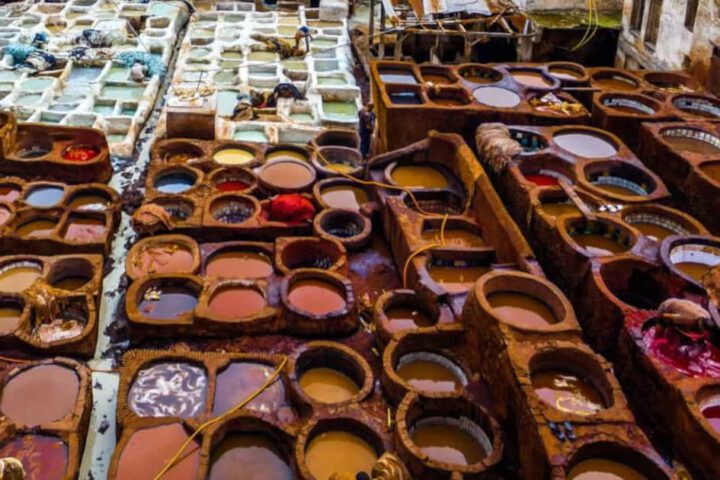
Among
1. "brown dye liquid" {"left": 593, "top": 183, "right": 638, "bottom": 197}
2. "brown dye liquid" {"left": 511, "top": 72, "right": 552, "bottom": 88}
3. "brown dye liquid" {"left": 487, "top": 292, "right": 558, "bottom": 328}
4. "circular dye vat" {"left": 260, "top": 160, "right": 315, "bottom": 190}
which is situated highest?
"brown dye liquid" {"left": 511, "top": 72, "right": 552, "bottom": 88}

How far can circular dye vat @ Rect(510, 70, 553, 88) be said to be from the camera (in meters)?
14.9

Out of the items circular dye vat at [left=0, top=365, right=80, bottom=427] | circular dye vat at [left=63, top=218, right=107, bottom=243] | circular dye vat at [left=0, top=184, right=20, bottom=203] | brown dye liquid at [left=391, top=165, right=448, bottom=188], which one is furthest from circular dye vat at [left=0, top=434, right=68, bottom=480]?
brown dye liquid at [left=391, top=165, right=448, bottom=188]

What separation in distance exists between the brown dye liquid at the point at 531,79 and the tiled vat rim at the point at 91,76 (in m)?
8.11

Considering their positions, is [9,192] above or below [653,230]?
below

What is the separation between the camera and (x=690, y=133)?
12570 millimetres

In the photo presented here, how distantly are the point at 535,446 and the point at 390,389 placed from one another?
2.00 meters

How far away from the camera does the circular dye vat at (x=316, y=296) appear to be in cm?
1034

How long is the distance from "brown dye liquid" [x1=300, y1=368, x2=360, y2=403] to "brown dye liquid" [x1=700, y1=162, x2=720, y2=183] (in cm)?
646

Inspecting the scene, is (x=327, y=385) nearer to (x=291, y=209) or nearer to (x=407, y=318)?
(x=407, y=318)

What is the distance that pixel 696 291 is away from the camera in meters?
8.99

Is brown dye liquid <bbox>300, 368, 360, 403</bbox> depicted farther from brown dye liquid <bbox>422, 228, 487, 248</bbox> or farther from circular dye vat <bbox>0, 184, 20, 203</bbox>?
circular dye vat <bbox>0, 184, 20, 203</bbox>

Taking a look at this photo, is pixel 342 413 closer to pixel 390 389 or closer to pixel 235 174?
pixel 390 389

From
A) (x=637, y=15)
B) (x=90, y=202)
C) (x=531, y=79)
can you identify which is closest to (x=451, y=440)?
(x=90, y=202)

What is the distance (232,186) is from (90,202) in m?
2.49
